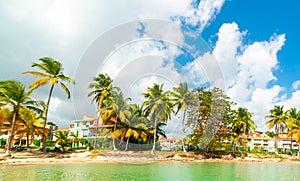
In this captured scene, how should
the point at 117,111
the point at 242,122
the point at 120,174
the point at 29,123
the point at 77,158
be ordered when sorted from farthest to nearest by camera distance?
the point at 242,122, the point at 117,111, the point at 77,158, the point at 29,123, the point at 120,174

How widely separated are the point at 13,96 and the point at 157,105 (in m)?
20.7

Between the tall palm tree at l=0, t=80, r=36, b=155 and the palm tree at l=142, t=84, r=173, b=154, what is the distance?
19065 millimetres

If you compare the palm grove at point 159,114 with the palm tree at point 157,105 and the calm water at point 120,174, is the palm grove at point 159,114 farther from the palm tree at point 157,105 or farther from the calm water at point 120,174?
the calm water at point 120,174

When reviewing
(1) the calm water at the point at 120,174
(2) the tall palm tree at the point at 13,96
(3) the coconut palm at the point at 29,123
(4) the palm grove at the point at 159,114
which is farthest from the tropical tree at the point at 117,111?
(1) the calm water at the point at 120,174

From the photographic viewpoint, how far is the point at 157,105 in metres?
40.2

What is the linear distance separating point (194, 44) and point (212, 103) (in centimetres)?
1755

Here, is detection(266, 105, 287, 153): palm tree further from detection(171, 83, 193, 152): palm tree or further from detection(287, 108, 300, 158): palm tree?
detection(171, 83, 193, 152): palm tree

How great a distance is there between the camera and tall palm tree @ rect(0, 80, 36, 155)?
2475 cm

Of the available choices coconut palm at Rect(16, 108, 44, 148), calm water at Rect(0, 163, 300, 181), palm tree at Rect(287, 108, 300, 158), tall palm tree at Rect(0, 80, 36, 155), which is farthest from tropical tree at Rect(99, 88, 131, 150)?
palm tree at Rect(287, 108, 300, 158)

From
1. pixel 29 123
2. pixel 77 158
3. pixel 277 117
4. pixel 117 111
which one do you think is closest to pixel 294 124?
pixel 277 117

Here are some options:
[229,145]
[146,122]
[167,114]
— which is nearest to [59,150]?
[146,122]

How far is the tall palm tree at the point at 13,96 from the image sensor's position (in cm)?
2475

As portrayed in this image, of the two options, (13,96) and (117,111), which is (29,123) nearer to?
(13,96)

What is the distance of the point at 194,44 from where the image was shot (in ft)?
80.1
